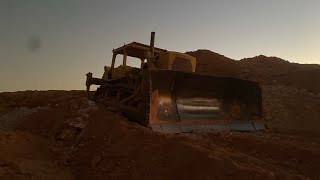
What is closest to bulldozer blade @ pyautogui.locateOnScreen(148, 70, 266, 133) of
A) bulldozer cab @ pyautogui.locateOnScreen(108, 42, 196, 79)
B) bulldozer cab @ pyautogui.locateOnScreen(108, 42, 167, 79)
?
bulldozer cab @ pyautogui.locateOnScreen(108, 42, 196, 79)

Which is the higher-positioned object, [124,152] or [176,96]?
[176,96]

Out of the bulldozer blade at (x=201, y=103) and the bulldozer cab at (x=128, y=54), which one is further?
the bulldozer cab at (x=128, y=54)

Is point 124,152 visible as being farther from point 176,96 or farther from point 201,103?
point 201,103

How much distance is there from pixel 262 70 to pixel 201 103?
57.3ft

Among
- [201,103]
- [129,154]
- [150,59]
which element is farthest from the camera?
[150,59]

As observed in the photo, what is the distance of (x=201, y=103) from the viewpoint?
26.1 feet

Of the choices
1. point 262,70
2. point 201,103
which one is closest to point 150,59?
point 201,103

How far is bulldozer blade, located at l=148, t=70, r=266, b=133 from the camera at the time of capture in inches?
277

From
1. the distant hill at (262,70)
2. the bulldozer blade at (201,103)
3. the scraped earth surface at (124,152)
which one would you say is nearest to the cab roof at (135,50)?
the bulldozer blade at (201,103)

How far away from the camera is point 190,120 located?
741cm

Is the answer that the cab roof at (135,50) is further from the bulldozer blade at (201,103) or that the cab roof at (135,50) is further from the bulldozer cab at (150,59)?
the bulldozer blade at (201,103)

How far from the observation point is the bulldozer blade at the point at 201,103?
7031 mm

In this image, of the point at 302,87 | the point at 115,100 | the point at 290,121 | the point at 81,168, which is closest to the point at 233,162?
the point at 81,168

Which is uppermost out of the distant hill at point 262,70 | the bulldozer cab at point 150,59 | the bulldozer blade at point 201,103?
the distant hill at point 262,70
